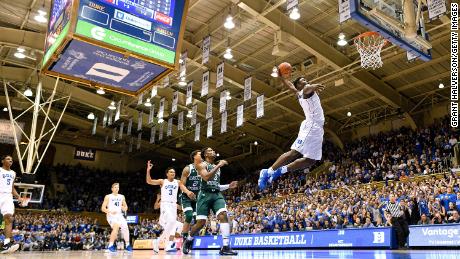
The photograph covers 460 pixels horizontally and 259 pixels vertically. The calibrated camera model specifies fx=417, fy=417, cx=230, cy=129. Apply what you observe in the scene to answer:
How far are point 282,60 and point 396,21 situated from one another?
11982mm

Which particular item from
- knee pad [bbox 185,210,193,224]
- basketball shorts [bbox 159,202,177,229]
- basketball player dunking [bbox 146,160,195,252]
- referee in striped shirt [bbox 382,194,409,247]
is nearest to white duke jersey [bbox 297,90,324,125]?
knee pad [bbox 185,210,193,224]

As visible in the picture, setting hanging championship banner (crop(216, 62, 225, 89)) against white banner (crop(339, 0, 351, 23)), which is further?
hanging championship banner (crop(216, 62, 225, 89))

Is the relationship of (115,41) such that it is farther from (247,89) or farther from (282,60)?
(282,60)

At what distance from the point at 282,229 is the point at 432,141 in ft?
31.7

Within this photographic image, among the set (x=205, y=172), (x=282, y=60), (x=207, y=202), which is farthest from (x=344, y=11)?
(x=282, y=60)

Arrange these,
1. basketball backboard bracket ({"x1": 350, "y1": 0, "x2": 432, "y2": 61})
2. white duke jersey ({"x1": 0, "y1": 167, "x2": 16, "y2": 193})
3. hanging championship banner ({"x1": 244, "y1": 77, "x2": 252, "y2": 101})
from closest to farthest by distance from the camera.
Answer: white duke jersey ({"x1": 0, "y1": 167, "x2": 16, "y2": 193})
basketball backboard bracket ({"x1": 350, "y1": 0, "x2": 432, "y2": 61})
hanging championship banner ({"x1": 244, "y1": 77, "x2": 252, "y2": 101})

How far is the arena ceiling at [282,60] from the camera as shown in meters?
17.3

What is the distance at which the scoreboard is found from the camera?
8398 millimetres

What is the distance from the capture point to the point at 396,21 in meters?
9.46

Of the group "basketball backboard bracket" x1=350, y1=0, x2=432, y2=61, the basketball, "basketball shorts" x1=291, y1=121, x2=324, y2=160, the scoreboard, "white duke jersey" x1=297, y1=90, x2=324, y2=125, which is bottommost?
"basketball shorts" x1=291, y1=121, x2=324, y2=160

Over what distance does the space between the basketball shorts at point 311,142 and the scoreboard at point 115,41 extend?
14.3 feet

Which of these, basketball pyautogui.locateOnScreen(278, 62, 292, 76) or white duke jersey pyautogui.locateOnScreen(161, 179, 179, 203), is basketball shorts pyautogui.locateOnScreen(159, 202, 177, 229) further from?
basketball pyautogui.locateOnScreen(278, 62, 292, 76)

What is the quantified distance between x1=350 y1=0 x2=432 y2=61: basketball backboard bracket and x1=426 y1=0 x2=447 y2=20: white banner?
1.18 meters

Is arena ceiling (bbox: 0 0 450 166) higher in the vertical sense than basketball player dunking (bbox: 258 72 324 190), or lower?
higher
